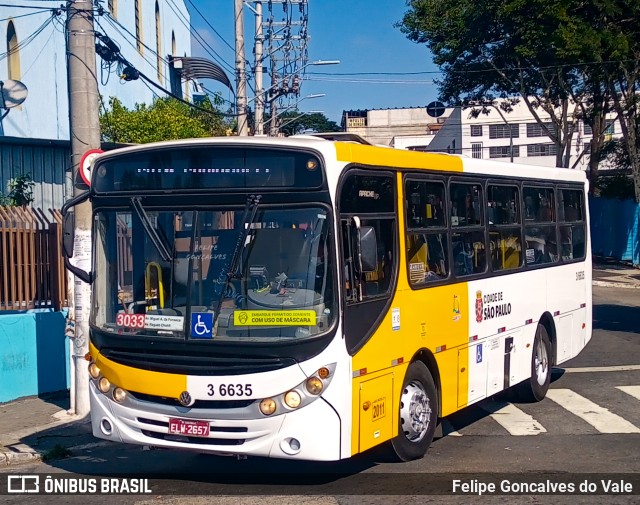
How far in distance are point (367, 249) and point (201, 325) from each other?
4.69ft

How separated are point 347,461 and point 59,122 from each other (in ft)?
47.3

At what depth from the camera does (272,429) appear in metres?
6.75

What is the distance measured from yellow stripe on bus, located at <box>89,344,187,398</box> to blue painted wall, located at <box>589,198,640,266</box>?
30003 millimetres

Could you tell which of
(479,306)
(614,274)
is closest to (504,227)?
(479,306)

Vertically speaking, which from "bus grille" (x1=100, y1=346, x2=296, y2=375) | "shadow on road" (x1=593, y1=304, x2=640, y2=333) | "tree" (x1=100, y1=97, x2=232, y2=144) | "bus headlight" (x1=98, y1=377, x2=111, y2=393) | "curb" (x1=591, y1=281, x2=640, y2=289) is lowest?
"shadow on road" (x1=593, y1=304, x2=640, y2=333)

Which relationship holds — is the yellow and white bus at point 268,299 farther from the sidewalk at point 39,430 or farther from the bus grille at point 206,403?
the sidewalk at point 39,430

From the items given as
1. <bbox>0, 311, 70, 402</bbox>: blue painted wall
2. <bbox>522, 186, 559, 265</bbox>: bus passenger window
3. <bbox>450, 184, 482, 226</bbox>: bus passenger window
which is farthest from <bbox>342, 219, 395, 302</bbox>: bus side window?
<bbox>0, 311, 70, 402</bbox>: blue painted wall

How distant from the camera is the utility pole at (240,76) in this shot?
2473 cm

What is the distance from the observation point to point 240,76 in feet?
84.1

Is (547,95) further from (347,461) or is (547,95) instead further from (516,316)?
(347,461)

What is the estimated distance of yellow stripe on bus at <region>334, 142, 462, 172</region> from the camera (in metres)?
7.27

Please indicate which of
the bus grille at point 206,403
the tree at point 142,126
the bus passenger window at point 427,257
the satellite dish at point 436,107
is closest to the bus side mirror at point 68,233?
the bus grille at point 206,403

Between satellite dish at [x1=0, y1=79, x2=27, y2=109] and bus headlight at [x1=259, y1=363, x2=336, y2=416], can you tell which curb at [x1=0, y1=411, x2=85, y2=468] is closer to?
bus headlight at [x1=259, y1=363, x2=336, y2=416]

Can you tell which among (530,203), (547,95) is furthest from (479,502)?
(547,95)
